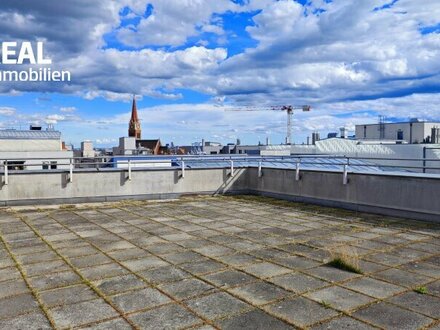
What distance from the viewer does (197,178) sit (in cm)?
1409

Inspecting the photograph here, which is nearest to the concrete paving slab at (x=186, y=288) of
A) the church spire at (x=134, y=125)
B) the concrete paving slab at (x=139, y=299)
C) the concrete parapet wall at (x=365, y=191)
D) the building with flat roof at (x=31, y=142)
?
the concrete paving slab at (x=139, y=299)

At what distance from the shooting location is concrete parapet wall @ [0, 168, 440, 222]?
9.71m

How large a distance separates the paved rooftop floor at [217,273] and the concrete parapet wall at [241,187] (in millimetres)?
765

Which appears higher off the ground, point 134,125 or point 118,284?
point 134,125

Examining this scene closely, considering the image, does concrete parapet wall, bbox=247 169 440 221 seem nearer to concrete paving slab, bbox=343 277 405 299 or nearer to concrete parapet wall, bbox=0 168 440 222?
concrete parapet wall, bbox=0 168 440 222

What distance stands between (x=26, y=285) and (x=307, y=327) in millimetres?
3435

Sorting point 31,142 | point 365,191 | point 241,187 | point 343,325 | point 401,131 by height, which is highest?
A: point 401,131

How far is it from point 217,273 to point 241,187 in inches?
365

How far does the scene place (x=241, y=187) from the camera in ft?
48.6

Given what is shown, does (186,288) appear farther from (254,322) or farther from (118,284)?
(254,322)

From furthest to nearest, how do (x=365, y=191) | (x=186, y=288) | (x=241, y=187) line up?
(x=241, y=187) → (x=365, y=191) → (x=186, y=288)

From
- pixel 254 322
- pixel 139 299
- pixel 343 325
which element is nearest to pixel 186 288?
pixel 139 299

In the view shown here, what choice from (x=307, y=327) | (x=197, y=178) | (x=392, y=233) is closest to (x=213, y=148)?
(x=197, y=178)

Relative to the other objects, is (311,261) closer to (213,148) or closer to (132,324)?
(132,324)
